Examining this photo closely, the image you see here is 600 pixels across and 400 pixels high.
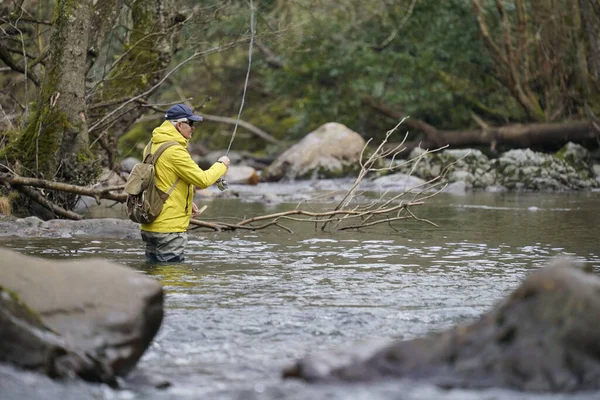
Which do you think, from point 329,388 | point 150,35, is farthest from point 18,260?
point 150,35

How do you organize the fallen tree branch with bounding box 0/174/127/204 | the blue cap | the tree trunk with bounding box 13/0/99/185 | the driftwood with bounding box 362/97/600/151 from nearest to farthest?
the blue cap < the fallen tree branch with bounding box 0/174/127/204 < the tree trunk with bounding box 13/0/99/185 < the driftwood with bounding box 362/97/600/151

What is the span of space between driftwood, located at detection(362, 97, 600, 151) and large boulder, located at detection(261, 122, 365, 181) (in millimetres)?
1373

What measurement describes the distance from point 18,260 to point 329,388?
188 cm

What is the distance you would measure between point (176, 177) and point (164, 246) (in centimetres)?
69

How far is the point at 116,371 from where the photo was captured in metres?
4.79

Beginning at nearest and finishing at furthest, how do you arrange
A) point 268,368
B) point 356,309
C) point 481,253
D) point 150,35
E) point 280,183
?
point 268,368, point 356,309, point 481,253, point 150,35, point 280,183

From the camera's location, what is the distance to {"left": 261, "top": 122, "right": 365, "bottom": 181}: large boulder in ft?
72.9

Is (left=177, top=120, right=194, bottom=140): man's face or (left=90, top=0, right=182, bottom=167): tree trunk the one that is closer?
(left=177, top=120, right=194, bottom=140): man's face

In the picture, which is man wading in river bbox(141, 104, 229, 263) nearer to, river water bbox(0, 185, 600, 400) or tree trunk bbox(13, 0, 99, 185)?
river water bbox(0, 185, 600, 400)

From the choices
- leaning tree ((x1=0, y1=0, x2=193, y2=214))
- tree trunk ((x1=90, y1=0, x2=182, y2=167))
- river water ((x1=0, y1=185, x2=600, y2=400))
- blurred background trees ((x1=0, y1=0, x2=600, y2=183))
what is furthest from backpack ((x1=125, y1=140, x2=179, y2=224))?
blurred background trees ((x1=0, y1=0, x2=600, y2=183))

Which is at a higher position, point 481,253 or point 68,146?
point 68,146

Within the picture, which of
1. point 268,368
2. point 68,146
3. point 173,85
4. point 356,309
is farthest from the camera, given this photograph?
point 173,85

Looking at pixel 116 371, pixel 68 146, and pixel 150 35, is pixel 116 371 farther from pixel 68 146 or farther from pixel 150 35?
pixel 150 35

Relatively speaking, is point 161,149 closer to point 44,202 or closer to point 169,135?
point 169,135
